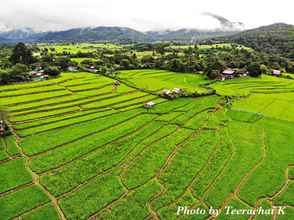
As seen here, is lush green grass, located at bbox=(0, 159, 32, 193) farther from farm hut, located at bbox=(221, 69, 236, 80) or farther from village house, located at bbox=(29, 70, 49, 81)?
farm hut, located at bbox=(221, 69, 236, 80)

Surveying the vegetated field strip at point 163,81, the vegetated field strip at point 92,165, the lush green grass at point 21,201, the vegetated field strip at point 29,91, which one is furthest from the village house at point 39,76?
the lush green grass at point 21,201

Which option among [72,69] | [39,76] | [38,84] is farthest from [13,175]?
[72,69]

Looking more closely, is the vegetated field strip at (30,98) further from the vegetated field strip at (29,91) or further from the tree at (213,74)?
the tree at (213,74)

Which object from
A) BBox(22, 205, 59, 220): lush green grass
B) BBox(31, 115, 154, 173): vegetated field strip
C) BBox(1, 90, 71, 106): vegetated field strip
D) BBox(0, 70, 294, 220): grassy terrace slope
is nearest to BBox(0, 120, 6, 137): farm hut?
BBox(0, 70, 294, 220): grassy terrace slope

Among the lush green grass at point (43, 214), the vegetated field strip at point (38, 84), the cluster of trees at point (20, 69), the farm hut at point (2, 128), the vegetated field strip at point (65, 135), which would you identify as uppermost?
the cluster of trees at point (20, 69)

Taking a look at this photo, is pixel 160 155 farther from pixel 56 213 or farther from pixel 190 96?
pixel 190 96

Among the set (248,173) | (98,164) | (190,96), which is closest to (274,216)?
(248,173)
